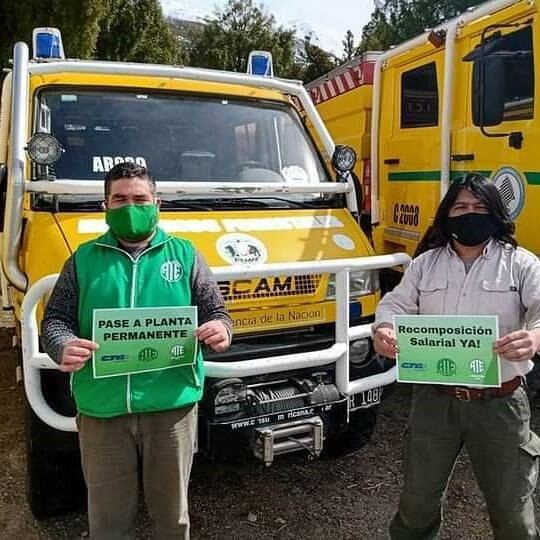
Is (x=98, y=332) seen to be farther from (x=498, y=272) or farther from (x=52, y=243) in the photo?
(x=498, y=272)

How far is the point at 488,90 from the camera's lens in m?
4.24

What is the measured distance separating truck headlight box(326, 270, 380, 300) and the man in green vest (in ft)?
3.44

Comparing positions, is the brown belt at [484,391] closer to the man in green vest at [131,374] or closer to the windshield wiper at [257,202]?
the man in green vest at [131,374]

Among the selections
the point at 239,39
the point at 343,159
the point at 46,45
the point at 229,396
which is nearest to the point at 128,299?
the point at 229,396

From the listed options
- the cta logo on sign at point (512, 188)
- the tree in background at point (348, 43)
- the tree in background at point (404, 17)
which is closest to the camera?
the cta logo on sign at point (512, 188)

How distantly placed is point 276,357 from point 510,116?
2.38 metres

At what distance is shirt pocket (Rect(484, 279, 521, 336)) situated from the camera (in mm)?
2266

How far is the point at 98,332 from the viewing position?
2.12 meters


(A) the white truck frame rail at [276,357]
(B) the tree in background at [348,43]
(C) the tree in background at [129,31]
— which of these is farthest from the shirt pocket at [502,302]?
(B) the tree in background at [348,43]

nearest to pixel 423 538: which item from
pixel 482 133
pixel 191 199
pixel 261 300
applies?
pixel 261 300

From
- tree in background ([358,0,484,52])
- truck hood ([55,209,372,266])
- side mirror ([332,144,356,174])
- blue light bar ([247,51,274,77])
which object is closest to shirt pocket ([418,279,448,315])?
truck hood ([55,209,372,266])

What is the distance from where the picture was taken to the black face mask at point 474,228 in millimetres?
2312

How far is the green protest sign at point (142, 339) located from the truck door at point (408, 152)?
3.17m

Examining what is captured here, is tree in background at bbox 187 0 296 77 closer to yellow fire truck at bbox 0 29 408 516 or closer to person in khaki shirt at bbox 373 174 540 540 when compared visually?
yellow fire truck at bbox 0 29 408 516
